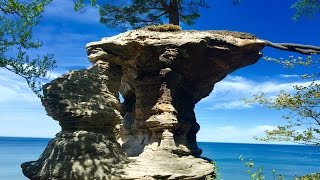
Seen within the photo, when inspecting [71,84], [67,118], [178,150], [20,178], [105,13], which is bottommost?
[20,178]

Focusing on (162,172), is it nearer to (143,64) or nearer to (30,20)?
(143,64)

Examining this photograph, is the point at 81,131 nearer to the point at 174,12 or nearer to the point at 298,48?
the point at 298,48

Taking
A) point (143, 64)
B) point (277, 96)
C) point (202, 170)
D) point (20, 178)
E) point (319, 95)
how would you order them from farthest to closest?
point (20, 178)
point (143, 64)
point (202, 170)
point (277, 96)
point (319, 95)

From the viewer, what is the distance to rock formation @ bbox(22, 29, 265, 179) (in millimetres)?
16844

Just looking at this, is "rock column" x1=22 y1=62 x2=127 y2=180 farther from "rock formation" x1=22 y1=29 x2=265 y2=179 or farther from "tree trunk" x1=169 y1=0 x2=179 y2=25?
"tree trunk" x1=169 y1=0 x2=179 y2=25

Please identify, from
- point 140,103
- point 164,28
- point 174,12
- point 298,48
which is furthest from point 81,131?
point 174,12

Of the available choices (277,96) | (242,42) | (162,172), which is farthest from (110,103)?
(242,42)

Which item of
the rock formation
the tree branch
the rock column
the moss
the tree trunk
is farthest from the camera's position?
the tree trunk

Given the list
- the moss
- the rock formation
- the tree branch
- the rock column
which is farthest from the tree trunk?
the rock column

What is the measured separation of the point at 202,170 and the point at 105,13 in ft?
46.2

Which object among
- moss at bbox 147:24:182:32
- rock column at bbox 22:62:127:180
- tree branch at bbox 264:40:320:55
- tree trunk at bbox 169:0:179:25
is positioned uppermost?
tree trunk at bbox 169:0:179:25

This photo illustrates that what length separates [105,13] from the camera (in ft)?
93.0

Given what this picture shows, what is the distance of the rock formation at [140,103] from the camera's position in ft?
55.3

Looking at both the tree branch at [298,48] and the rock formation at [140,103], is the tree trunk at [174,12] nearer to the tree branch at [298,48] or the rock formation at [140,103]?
the rock formation at [140,103]
